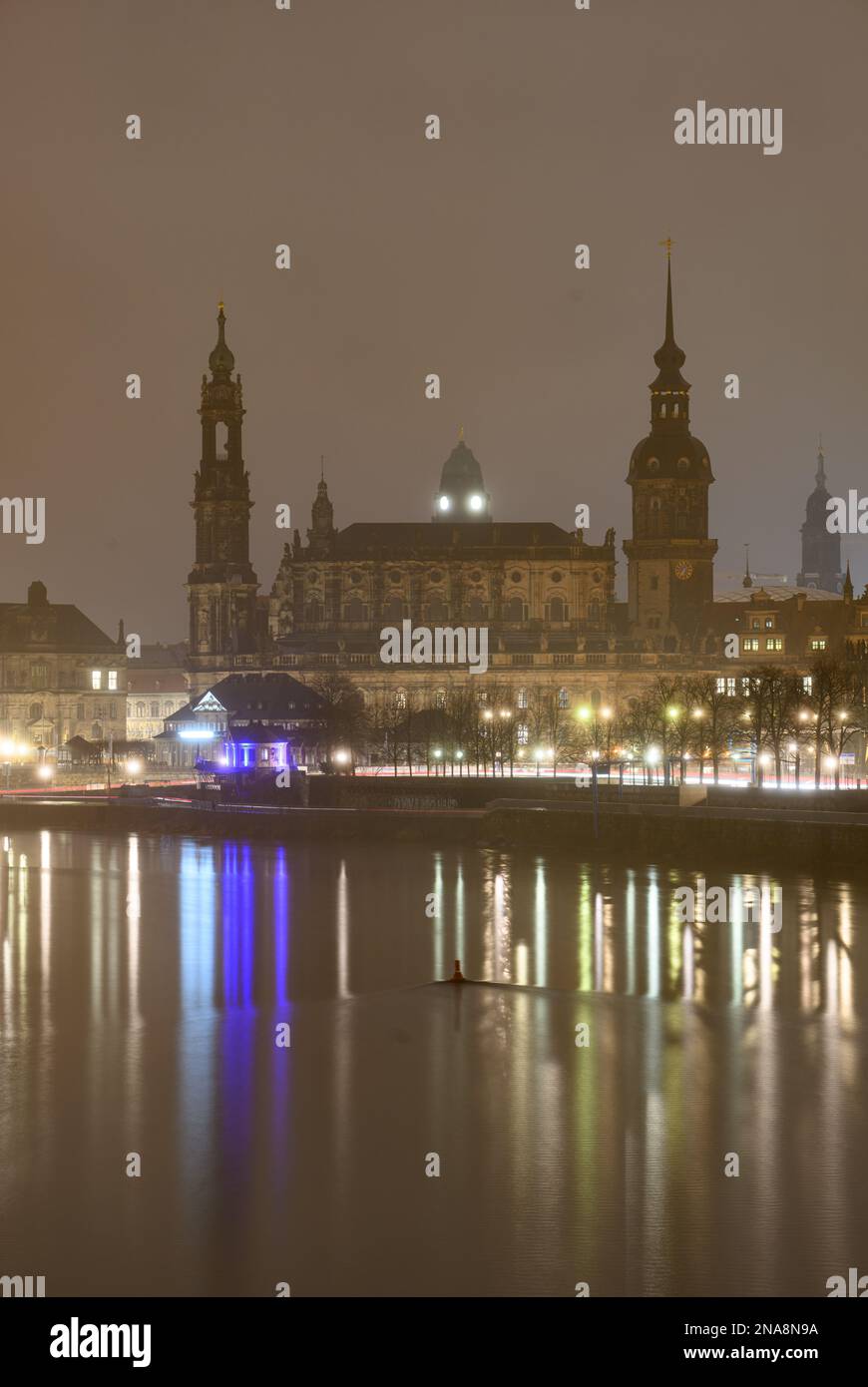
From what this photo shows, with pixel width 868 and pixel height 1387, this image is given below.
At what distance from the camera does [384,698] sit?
9400 centimetres

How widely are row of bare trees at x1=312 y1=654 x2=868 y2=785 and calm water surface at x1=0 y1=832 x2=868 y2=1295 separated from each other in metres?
27.4

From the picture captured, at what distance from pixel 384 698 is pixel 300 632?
7903 mm

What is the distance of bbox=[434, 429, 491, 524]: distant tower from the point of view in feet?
385

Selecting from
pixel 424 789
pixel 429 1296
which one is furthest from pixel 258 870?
pixel 429 1296

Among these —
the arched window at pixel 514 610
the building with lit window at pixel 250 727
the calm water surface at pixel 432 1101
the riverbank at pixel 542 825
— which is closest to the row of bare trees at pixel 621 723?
the building with lit window at pixel 250 727

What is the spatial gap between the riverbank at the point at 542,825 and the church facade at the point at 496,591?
35.3 metres

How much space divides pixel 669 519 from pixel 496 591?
1206cm

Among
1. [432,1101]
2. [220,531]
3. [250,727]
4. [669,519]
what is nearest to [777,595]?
[669,519]

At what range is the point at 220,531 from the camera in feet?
331

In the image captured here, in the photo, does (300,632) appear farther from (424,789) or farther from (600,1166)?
(600,1166)

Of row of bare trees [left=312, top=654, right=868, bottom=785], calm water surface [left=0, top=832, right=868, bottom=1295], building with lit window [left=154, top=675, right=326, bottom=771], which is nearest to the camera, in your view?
calm water surface [left=0, top=832, right=868, bottom=1295]

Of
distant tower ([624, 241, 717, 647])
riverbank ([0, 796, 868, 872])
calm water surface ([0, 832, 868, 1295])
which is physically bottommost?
calm water surface ([0, 832, 868, 1295])

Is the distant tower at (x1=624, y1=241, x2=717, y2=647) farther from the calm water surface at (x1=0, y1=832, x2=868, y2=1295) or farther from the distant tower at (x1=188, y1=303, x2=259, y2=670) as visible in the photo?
the calm water surface at (x1=0, y1=832, x2=868, y2=1295)

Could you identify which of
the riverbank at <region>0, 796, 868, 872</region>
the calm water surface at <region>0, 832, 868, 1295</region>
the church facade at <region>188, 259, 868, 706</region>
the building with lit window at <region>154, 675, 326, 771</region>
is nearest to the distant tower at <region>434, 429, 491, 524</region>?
the church facade at <region>188, 259, 868, 706</region>
